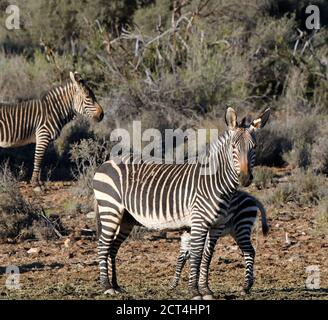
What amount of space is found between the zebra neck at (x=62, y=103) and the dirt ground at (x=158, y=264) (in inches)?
105

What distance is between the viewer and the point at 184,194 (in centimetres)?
830

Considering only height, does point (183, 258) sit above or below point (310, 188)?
below

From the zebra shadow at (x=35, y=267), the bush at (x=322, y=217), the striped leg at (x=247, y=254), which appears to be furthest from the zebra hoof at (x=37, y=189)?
the striped leg at (x=247, y=254)

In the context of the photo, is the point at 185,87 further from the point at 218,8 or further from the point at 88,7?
the point at 88,7

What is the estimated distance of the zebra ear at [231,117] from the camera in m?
7.90

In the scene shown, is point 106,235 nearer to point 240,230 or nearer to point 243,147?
point 240,230

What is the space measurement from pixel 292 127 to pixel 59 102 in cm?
476

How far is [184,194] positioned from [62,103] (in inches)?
275

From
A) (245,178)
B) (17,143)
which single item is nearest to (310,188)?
(17,143)

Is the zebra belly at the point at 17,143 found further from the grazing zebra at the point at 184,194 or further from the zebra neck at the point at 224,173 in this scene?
the zebra neck at the point at 224,173

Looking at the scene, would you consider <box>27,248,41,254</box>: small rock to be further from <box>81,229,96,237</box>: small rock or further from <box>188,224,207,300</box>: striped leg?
<box>188,224,207,300</box>: striped leg

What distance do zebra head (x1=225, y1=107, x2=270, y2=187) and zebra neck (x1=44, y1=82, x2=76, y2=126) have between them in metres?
7.21

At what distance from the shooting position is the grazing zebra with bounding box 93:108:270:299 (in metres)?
7.95

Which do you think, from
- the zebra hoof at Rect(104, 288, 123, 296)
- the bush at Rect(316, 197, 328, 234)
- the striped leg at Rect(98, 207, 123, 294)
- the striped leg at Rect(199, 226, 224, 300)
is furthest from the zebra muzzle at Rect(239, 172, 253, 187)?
the bush at Rect(316, 197, 328, 234)
